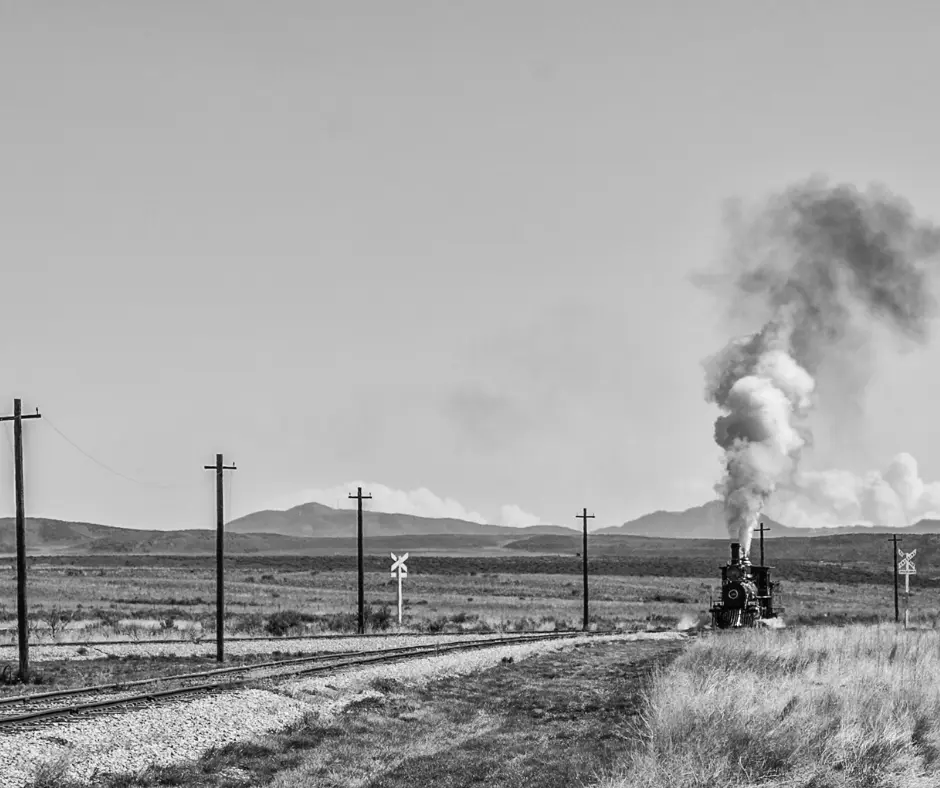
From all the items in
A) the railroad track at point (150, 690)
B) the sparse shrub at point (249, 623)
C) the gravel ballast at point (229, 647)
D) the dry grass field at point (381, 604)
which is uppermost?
the railroad track at point (150, 690)

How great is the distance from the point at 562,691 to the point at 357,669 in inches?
201

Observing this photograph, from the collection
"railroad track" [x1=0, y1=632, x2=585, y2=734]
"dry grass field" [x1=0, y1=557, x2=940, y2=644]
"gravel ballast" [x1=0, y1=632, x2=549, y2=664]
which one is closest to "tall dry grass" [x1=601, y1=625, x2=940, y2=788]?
"railroad track" [x1=0, y1=632, x2=585, y2=734]

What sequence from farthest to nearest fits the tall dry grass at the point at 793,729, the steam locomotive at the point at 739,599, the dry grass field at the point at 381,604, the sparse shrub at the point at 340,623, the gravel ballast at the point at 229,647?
the sparse shrub at the point at 340,623, the dry grass field at the point at 381,604, the steam locomotive at the point at 739,599, the gravel ballast at the point at 229,647, the tall dry grass at the point at 793,729

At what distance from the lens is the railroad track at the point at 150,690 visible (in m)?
20.9

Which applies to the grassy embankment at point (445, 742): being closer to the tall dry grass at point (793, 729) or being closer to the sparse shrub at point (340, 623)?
the tall dry grass at point (793, 729)

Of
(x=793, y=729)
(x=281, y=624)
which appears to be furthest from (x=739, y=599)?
(x=793, y=729)

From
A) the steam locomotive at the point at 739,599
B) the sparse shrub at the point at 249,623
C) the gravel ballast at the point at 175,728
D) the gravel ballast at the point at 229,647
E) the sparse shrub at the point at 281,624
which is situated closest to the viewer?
the gravel ballast at the point at 175,728

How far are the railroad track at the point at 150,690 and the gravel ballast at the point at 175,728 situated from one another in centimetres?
74

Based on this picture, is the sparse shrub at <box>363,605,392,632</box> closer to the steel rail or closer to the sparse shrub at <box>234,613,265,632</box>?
the steel rail

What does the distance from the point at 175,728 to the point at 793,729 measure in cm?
965

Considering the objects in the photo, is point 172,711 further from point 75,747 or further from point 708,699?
point 708,699

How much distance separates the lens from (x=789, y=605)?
244 feet

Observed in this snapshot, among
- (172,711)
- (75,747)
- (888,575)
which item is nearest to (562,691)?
(172,711)

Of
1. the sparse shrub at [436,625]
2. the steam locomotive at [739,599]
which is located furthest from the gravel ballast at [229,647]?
the steam locomotive at [739,599]
